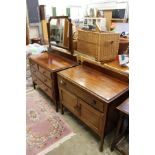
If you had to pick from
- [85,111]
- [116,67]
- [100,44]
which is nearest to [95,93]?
[85,111]

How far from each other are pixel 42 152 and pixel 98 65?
1052 mm

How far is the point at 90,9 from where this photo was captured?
14.0 feet

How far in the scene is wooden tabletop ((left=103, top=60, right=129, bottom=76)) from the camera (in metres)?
1.34

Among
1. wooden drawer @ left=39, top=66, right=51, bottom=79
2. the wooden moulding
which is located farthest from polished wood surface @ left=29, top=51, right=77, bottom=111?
the wooden moulding

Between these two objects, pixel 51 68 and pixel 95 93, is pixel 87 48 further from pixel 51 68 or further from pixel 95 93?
pixel 95 93

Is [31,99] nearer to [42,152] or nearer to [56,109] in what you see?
[56,109]

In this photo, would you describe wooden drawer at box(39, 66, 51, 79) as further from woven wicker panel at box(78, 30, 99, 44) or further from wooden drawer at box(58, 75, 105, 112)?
woven wicker panel at box(78, 30, 99, 44)

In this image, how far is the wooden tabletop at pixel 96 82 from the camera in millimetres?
1169

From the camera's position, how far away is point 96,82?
4.40ft

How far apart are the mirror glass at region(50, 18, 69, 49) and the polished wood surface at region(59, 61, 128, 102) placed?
0.50 metres

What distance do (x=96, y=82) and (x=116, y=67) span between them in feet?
0.92

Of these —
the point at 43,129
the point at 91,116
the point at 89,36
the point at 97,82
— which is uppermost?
the point at 89,36

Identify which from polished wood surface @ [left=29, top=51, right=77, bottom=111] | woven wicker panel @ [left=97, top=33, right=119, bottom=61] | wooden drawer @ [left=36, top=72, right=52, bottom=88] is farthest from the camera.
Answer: wooden drawer @ [left=36, top=72, right=52, bottom=88]
